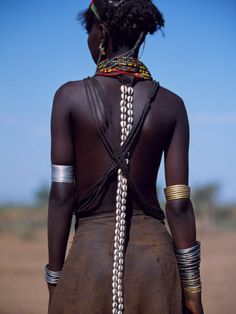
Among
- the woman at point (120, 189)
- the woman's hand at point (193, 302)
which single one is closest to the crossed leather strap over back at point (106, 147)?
the woman at point (120, 189)

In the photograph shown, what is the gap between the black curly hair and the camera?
328cm

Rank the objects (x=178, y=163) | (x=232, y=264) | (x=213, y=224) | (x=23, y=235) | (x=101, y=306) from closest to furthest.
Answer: (x=101, y=306) → (x=178, y=163) → (x=232, y=264) → (x=23, y=235) → (x=213, y=224)

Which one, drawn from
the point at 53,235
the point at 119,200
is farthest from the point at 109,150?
the point at 53,235

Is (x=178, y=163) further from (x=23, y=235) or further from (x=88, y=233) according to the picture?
(x=23, y=235)

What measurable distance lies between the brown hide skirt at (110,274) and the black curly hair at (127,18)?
91 centimetres

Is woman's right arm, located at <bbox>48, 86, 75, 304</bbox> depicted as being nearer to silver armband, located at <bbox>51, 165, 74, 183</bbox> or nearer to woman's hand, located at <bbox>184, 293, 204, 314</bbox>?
silver armband, located at <bbox>51, 165, 74, 183</bbox>

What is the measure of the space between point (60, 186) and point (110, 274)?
47cm

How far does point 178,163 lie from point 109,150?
375 mm

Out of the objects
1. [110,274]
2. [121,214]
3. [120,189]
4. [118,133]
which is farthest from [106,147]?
[110,274]

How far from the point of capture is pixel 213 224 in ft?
79.7

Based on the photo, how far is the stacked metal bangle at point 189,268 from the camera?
10.6 feet

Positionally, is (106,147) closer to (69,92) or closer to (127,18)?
(69,92)

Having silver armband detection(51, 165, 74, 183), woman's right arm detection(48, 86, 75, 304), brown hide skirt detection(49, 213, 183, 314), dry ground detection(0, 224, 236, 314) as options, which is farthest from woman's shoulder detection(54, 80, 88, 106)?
dry ground detection(0, 224, 236, 314)

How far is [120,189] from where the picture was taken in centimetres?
316
